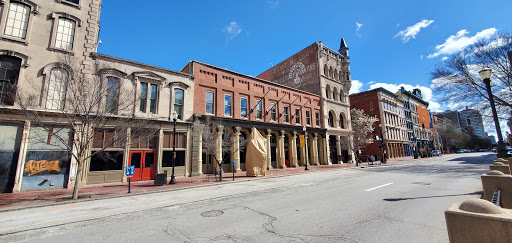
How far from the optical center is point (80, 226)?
20.0 feet

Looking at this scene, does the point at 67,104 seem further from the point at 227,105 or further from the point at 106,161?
the point at 227,105

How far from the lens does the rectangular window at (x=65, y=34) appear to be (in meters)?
14.9

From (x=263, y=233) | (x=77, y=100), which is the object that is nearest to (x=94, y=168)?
(x=77, y=100)

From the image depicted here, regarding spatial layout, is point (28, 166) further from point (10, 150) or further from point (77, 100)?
point (77, 100)

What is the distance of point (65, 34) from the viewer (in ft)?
49.8

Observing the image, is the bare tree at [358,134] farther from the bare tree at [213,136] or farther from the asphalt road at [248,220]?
the asphalt road at [248,220]

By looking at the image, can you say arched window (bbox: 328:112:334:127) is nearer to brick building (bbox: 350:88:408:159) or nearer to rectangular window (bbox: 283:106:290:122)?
rectangular window (bbox: 283:106:290:122)

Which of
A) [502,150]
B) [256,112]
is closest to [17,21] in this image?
[256,112]

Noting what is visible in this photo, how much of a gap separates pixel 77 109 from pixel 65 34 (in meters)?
8.94

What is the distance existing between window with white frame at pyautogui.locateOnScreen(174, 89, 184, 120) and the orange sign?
8559 millimetres

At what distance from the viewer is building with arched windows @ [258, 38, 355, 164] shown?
1329 inches

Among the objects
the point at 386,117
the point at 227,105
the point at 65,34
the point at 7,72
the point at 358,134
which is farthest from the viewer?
the point at 386,117

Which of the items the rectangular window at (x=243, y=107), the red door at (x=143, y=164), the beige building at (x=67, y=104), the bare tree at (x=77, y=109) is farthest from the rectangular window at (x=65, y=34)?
the rectangular window at (x=243, y=107)

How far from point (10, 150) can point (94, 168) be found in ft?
13.7
